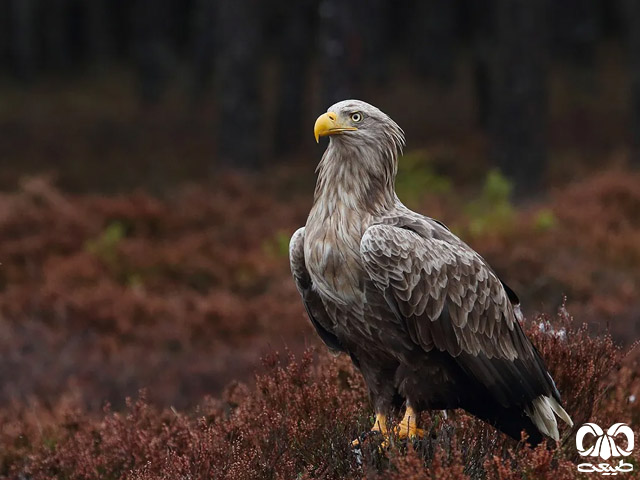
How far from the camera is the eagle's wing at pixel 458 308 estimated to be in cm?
426

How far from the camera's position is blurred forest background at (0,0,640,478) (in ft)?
27.9

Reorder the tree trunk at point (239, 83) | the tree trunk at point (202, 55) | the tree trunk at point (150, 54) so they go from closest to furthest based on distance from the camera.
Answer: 1. the tree trunk at point (239, 83)
2. the tree trunk at point (150, 54)
3. the tree trunk at point (202, 55)

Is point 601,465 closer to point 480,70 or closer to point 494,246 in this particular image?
point 494,246

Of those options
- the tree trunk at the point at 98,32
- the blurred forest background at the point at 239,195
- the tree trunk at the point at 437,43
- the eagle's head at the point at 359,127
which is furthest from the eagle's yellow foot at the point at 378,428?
the tree trunk at the point at 98,32

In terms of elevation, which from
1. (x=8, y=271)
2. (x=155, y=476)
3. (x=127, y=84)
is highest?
(x=127, y=84)

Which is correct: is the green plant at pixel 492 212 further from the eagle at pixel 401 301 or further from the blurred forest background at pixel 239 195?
the eagle at pixel 401 301

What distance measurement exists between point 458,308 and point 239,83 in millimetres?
12767

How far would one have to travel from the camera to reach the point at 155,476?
4.51 meters

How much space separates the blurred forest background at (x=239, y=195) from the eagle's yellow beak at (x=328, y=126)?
1314 mm

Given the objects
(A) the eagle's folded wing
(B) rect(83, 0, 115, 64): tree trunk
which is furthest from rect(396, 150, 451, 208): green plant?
(B) rect(83, 0, 115, 64): tree trunk

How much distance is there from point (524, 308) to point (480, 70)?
37.6 ft

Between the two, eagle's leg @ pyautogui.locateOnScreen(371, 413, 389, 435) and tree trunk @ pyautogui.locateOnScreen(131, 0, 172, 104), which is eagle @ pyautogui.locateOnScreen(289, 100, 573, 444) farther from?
tree trunk @ pyautogui.locateOnScreen(131, 0, 172, 104)

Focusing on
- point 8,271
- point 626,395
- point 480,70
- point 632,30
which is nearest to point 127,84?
point 480,70

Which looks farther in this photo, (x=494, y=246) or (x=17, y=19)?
(x=17, y=19)
